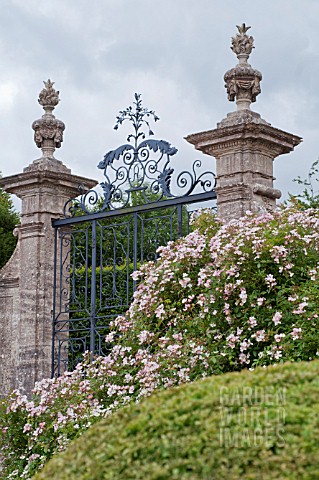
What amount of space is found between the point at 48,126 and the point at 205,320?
366 cm

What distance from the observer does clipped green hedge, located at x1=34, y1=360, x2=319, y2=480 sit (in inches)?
100

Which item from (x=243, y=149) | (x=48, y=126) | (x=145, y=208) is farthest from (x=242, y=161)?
(x=48, y=126)

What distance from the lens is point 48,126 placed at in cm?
859

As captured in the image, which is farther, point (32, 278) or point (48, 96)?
point (48, 96)

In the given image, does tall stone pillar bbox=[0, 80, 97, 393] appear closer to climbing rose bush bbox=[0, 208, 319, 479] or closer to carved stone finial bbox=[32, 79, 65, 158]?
carved stone finial bbox=[32, 79, 65, 158]

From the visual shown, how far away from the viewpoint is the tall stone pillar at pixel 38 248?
8125 mm

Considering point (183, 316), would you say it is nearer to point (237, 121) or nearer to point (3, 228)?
point (237, 121)

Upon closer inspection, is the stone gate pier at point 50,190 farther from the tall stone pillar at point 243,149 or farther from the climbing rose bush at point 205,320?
the climbing rose bush at point 205,320

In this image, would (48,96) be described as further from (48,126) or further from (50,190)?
(50,190)

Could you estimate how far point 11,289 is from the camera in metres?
8.52

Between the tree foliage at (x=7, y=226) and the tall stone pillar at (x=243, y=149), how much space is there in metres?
10.5

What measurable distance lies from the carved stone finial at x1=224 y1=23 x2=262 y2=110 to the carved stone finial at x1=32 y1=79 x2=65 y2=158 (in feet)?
7.11

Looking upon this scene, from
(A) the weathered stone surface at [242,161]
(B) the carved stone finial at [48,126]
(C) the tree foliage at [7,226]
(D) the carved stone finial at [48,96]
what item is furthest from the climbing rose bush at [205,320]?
(C) the tree foliage at [7,226]

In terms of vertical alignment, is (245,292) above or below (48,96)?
→ below
